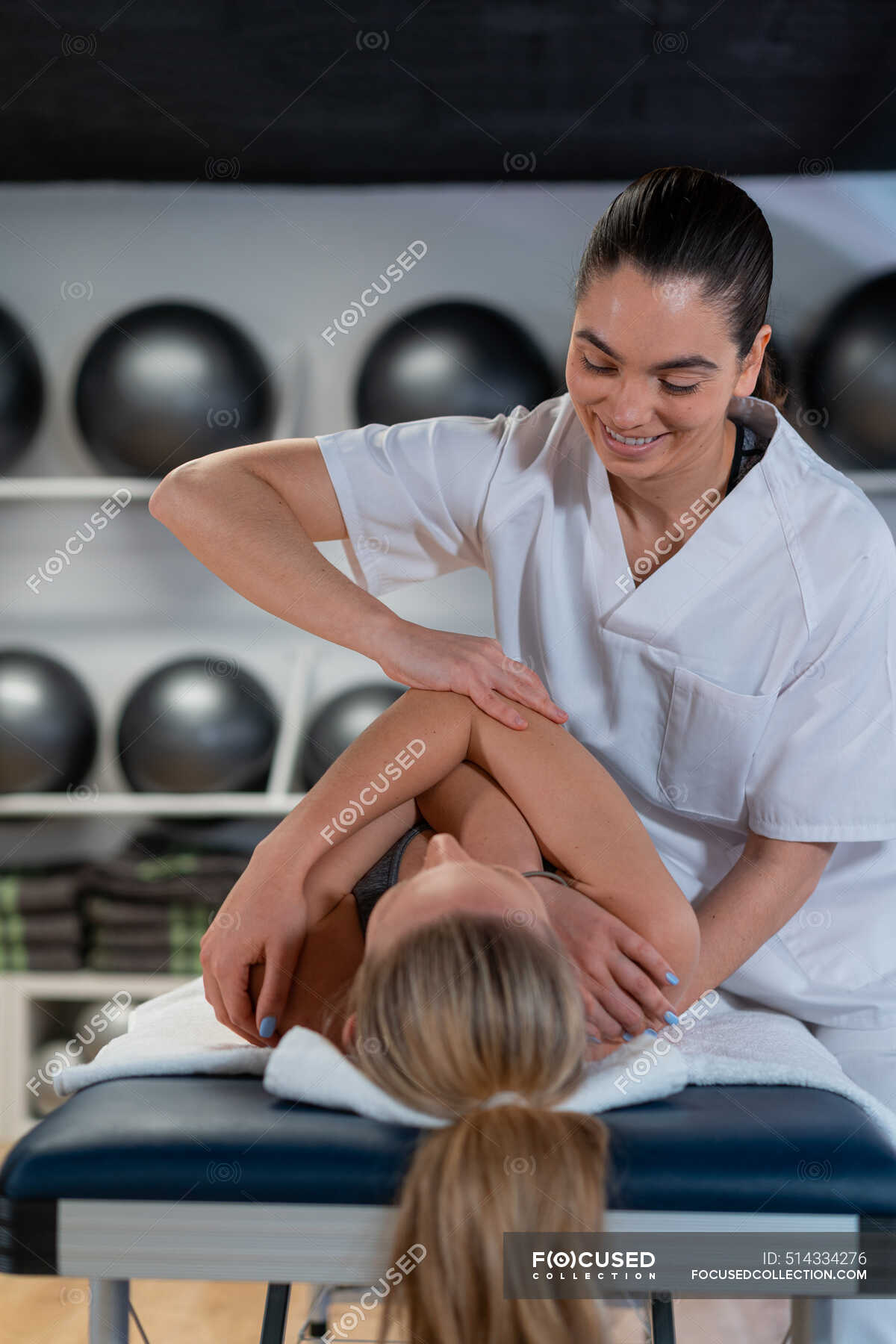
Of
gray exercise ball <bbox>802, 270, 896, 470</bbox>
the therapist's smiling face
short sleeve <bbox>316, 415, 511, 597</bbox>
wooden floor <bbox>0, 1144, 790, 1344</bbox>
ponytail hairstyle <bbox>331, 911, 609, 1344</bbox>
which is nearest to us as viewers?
ponytail hairstyle <bbox>331, 911, 609, 1344</bbox>

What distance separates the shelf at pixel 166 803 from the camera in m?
2.59

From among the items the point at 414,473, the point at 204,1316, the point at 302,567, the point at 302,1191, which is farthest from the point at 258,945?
the point at 204,1316

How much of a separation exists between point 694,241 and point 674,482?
262 mm

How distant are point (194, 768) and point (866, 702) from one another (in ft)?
5.60

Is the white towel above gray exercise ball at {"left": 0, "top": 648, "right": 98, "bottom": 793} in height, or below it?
below

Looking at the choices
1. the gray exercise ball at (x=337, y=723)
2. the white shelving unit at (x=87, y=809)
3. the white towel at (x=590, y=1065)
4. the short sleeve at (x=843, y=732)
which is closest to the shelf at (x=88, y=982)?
the white shelving unit at (x=87, y=809)

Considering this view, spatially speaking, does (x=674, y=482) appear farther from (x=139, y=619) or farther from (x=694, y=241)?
(x=139, y=619)

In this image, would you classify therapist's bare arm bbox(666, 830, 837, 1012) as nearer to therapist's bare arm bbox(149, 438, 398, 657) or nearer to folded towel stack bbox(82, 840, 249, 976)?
therapist's bare arm bbox(149, 438, 398, 657)

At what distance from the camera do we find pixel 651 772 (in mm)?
1278

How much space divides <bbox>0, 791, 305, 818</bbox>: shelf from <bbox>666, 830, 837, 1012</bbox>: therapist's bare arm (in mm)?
1550

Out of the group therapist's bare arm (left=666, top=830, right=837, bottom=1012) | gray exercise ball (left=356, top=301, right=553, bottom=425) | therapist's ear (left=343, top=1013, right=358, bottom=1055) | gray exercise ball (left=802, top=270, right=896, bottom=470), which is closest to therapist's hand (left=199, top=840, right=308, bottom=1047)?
therapist's ear (left=343, top=1013, right=358, bottom=1055)

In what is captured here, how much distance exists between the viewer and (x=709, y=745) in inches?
47.9

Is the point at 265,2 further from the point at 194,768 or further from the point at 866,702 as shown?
the point at 866,702

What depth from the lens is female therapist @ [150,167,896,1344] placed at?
3.59ft
